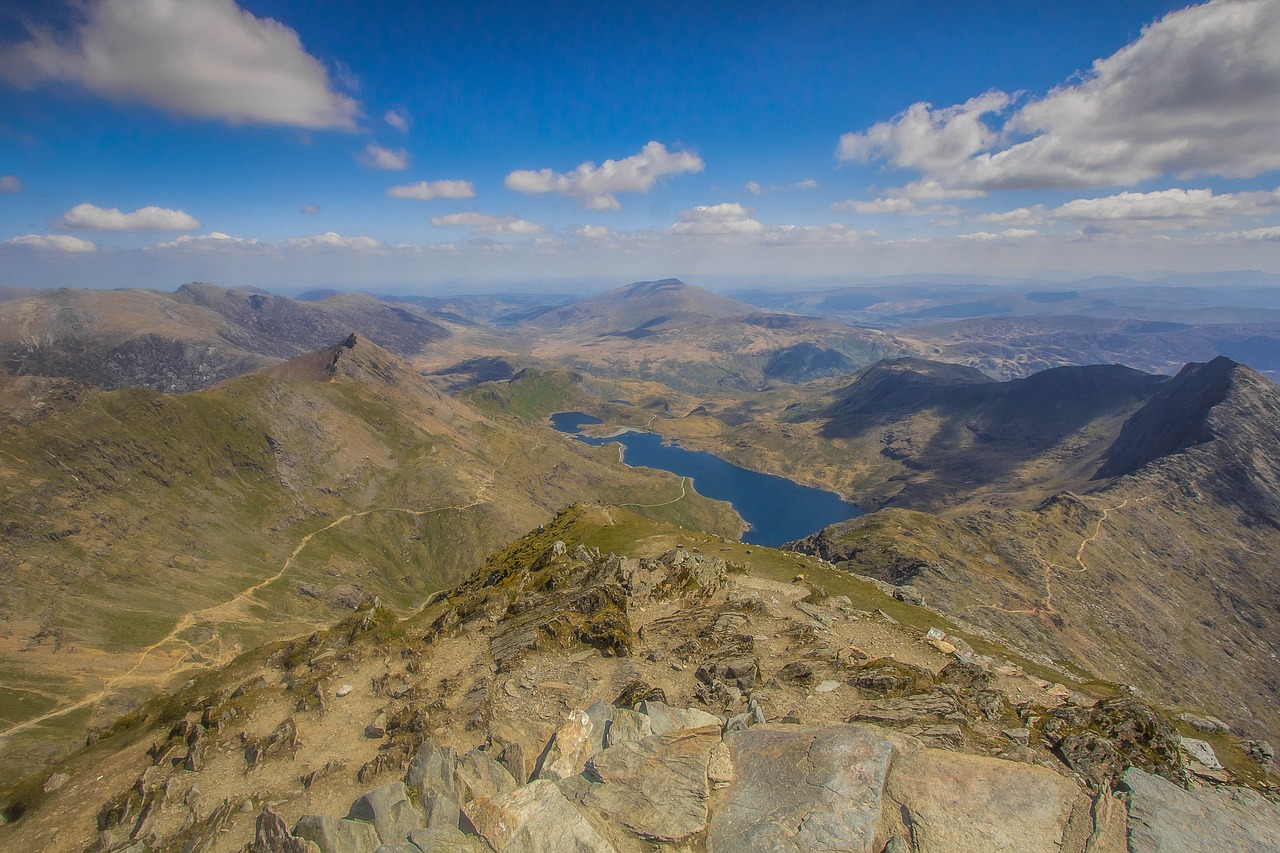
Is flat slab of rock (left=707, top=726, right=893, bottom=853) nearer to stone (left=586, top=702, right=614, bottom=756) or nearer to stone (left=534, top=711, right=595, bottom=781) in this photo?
stone (left=586, top=702, right=614, bottom=756)

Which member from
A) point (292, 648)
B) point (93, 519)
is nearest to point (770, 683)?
point (292, 648)

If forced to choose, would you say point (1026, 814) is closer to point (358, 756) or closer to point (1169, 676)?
point (358, 756)

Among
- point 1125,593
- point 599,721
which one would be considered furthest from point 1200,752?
point 1125,593

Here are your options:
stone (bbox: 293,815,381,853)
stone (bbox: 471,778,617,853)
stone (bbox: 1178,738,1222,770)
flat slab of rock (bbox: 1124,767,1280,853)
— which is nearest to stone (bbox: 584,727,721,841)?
stone (bbox: 471,778,617,853)

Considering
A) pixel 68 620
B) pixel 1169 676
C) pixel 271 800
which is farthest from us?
pixel 68 620

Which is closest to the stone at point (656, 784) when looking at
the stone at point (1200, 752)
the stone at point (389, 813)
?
the stone at point (389, 813)
